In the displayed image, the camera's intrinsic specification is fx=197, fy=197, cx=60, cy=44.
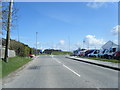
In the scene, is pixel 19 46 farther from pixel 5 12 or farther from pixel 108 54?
pixel 5 12

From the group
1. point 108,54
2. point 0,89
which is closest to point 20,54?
point 108,54

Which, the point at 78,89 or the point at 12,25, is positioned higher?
the point at 12,25

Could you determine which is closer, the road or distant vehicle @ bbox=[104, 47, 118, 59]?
the road


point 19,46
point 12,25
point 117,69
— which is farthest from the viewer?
point 19,46

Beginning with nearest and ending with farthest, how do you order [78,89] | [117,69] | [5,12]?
[78,89] < [5,12] < [117,69]

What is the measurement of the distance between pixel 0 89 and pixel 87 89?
13.3 feet

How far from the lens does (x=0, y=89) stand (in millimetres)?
9258

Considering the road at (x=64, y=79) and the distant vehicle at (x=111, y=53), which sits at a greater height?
the distant vehicle at (x=111, y=53)

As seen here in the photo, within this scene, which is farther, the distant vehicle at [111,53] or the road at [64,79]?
the distant vehicle at [111,53]

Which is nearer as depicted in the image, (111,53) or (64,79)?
(64,79)

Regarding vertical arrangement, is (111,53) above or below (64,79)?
above

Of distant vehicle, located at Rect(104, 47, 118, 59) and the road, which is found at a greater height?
distant vehicle, located at Rect(104, 47, 118, 59)

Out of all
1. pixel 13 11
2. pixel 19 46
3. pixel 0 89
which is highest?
pixel 13 11

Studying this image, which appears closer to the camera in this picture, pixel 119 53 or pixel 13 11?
pixel 13 11
